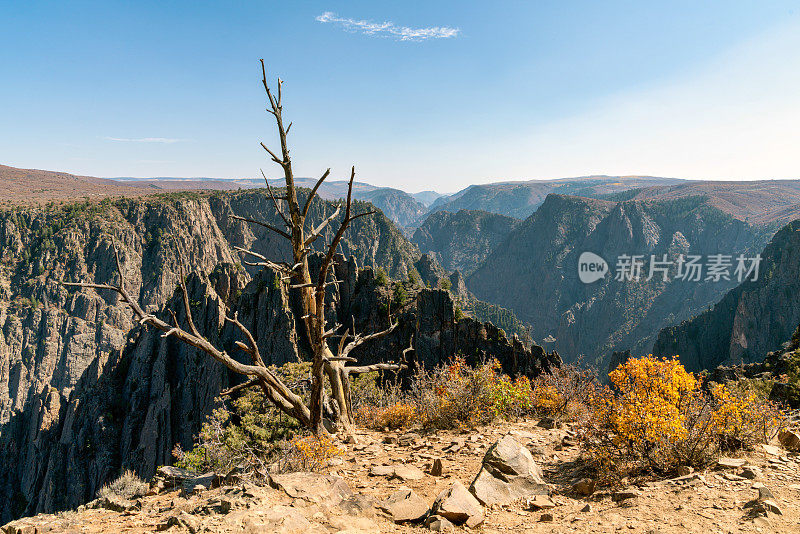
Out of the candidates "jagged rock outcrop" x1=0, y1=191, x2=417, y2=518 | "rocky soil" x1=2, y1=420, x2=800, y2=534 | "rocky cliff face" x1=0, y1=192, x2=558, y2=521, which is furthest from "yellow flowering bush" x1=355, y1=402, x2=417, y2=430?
"rocky cliff face" x1=0, y1=192, x2=558, y2=521

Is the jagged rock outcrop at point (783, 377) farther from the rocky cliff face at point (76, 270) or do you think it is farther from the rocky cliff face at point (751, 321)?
the rocky cliff face at point (76, 270)

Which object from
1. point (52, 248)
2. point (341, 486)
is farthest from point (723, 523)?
point (52, 248)

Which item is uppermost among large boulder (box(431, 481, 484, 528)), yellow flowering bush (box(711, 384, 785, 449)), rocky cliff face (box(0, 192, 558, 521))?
yellow flowering bush (box(711, 384, 785, 449))

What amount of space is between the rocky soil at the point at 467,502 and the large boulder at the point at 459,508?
0.04ft

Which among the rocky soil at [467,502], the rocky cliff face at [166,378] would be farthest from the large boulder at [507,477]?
the rocky cliff face at [166,378]

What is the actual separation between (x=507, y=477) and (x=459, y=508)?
4.60 feet

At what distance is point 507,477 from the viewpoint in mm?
6242

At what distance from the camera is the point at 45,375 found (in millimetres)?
112438

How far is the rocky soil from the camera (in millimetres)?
4703

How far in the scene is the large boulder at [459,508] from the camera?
509 centimetres

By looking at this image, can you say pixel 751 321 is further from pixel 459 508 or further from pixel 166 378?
pixel 459 508

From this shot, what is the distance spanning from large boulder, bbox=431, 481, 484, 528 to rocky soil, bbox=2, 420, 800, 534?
13 millimetres

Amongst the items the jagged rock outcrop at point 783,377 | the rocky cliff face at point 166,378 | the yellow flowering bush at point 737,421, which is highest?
the yellow flowering bush at point 737,421

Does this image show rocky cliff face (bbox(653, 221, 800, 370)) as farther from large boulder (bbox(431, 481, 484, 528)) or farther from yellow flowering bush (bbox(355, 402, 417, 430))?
large boulder (bbox(431, 481, 484, 528))
